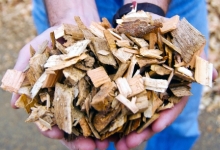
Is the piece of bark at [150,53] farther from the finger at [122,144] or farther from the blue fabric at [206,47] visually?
the blue fabric at [206,47]

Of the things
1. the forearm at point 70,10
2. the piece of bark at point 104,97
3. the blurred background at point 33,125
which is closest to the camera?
the piece of bark at point 104,97

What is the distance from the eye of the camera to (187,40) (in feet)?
3.23

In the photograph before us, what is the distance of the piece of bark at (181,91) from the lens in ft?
3.15

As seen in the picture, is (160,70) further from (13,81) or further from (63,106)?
(13,81)

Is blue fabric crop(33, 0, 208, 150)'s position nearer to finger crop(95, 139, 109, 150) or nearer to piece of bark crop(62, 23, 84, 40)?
piece of bark crop(62, 23, 84, 40)

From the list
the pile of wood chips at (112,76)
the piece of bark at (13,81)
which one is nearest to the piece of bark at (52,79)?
the pile of wood chips at (112,76)

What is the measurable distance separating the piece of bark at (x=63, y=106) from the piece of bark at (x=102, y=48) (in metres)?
0.12

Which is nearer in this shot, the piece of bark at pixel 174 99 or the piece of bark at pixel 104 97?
the piece of bark at pixel 104 97

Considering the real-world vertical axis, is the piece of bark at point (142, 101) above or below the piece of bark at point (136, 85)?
below

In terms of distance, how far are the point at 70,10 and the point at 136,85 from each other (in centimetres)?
51

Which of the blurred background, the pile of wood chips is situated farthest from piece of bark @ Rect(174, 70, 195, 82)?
the blurred background

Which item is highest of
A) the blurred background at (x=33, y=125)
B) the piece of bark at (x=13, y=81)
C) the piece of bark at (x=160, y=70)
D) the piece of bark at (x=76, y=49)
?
the piece of bark at (x=76, y=49)

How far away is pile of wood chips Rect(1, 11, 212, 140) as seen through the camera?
90 cm

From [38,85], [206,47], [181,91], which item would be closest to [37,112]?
[38,85]
